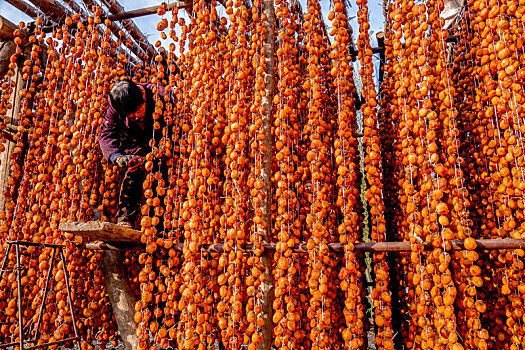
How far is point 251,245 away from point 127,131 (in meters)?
1.57

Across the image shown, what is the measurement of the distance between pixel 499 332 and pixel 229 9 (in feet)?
9.46

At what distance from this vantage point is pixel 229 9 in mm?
2779

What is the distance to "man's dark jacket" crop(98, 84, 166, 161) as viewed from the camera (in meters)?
3.03

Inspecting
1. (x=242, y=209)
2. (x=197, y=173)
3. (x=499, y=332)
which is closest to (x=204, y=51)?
(x=197, y=173)

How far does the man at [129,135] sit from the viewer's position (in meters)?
2.82

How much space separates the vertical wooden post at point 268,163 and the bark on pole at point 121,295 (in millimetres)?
1093

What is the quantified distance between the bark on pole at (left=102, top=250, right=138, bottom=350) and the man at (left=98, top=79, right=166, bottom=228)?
A: 1.02 feet

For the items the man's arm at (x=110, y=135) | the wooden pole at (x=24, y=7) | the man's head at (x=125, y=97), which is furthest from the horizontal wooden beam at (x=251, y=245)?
the wooden pole at (x=24, y=7)

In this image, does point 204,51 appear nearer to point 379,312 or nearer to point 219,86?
point 219,86

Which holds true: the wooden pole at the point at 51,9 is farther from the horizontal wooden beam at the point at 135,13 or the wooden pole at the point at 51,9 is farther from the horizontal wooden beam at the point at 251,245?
the horizontal wooden beam at the point at 251,245

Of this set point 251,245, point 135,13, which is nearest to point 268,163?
point 251,245

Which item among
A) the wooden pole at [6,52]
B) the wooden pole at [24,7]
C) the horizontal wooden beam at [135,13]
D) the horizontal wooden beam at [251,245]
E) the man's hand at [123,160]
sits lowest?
the horizontal wooden beam at [251,245]

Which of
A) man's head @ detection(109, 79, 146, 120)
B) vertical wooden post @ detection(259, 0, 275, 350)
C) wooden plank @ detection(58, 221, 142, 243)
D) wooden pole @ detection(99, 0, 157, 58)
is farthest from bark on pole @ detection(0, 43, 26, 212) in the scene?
vertical wooden post @ detection(259, 0, 275, 350)

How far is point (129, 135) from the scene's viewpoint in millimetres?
3107
